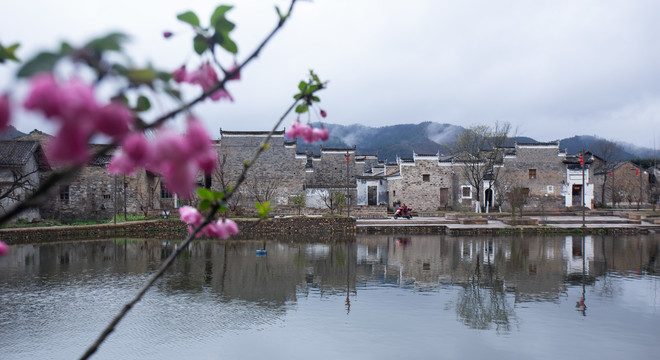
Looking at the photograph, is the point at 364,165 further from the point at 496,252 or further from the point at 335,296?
the point at 335,296

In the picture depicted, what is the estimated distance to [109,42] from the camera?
0.72m

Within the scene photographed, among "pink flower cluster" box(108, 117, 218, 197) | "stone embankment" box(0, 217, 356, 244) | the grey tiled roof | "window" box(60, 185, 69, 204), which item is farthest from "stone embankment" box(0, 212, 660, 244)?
"pink flower cluster" box(108, 117, 218, 197)

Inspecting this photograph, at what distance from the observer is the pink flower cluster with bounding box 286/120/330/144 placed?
1731 mm

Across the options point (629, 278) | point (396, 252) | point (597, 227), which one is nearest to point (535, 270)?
point (629, 278)

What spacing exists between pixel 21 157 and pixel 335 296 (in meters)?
19.9

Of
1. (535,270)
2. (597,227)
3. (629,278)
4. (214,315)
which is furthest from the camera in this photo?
(597,227)

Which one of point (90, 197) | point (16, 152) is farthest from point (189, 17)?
point (90, 197)

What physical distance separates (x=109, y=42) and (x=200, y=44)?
1.89ft

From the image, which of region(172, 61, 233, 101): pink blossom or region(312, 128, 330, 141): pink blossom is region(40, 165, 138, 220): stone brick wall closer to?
region(312, 128, 330, 141): pink blossom

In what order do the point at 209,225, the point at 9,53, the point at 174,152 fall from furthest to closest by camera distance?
1. the point at 209,225
2. the point at 9,53
3. the point at 174,152

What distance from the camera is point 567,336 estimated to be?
6602 mm

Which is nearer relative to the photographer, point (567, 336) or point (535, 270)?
point (567, 336)

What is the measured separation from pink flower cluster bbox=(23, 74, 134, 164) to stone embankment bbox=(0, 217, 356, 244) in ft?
58.6

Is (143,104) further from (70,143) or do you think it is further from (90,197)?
(90,197)
